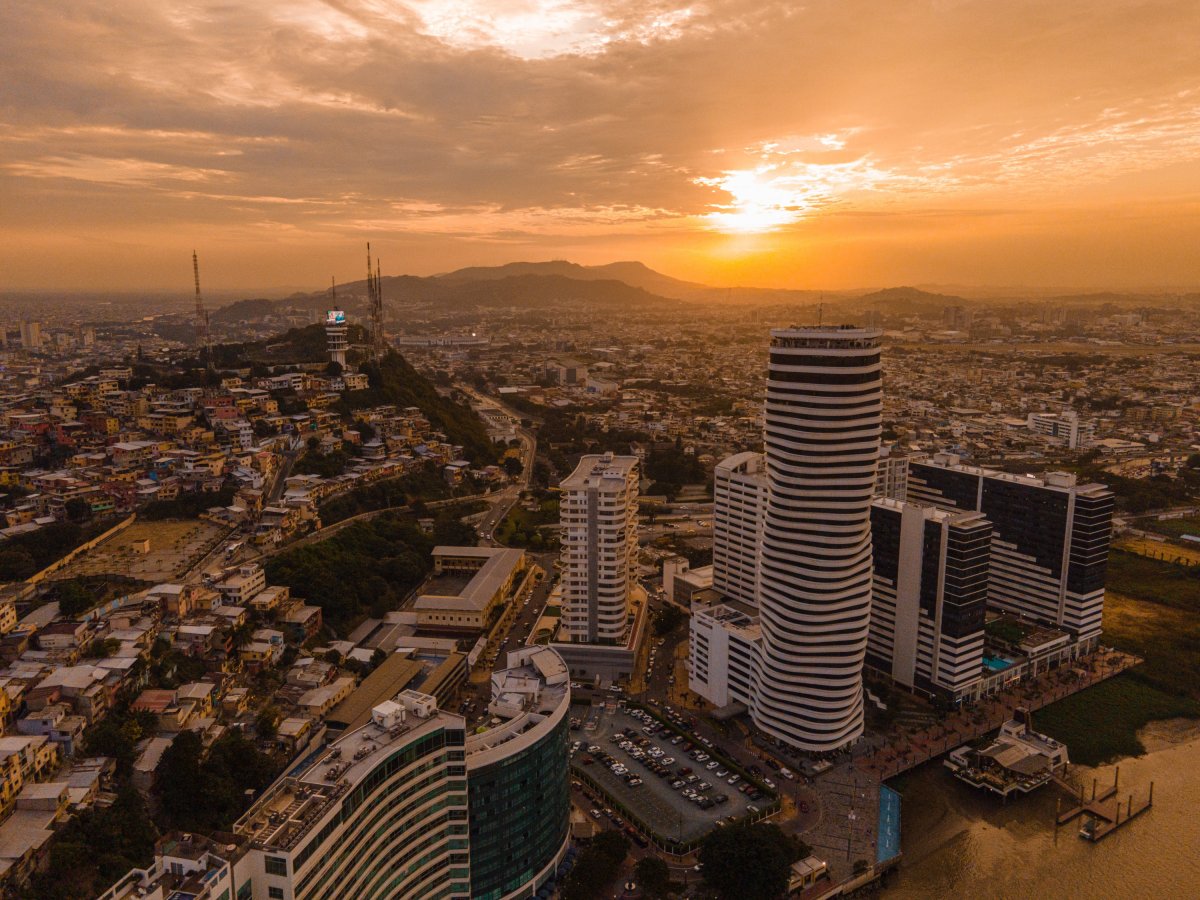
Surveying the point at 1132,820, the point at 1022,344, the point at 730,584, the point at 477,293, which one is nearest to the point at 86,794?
the point at 730,584

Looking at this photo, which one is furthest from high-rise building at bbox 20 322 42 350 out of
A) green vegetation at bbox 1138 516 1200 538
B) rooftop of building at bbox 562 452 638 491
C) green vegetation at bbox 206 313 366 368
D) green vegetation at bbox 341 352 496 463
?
green vegetation at bbox 1138 516 1200 538

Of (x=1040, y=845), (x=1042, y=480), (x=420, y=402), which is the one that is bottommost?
(x=1040, y=845)

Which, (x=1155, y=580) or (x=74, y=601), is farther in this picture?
(x=1155, y=580)

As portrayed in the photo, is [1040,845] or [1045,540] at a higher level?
[1045,540]

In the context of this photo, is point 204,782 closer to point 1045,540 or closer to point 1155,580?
point 1045,540

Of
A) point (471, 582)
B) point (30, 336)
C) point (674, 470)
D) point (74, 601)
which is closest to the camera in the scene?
point (74, 601)

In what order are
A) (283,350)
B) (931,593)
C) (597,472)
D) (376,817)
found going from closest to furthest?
(376,817) → (931,593) → (597,472) → (283,350)

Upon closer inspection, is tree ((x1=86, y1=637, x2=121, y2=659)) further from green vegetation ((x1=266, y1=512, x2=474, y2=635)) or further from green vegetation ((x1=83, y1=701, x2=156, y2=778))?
green vegetation ((x1=266, y1=512, x2=474, y2=635))

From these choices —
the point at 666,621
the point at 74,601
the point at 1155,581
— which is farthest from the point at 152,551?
the point at 1155,581
